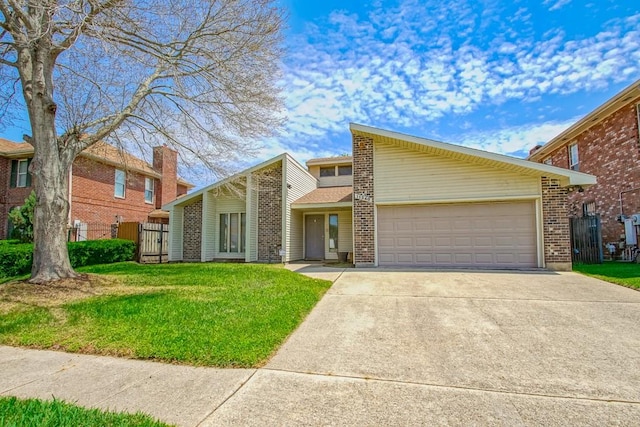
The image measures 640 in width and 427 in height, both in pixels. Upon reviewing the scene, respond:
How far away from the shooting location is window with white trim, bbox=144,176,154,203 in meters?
20.5

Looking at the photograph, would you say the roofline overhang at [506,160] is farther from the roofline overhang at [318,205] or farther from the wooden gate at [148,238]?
the wooden gate at [148,238]

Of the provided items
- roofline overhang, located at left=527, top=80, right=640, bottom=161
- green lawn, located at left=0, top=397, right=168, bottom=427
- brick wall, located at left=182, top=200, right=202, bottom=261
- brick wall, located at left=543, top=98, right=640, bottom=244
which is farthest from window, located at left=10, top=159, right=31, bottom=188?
brick wall, located at left=543, top=98, right=640, bottom=244

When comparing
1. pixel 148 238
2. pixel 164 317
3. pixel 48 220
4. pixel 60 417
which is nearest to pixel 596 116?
pixel 164 317

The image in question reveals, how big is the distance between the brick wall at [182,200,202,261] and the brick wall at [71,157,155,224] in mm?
2927

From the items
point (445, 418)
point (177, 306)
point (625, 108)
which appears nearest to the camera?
point (445, 418)

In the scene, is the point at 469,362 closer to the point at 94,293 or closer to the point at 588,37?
the point at 94,293

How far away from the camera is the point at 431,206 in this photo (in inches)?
427

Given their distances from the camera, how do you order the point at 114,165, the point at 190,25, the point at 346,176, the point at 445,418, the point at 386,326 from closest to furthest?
the point at 445,418
the point at 386,326
the point at 190,25
the point at 114,165
the point at 346,176

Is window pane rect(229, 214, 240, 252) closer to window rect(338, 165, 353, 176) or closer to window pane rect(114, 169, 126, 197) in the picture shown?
window rect(338, 165, 353, 176)

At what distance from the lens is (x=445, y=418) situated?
8.48 ft

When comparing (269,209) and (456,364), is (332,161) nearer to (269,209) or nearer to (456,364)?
(269,209)

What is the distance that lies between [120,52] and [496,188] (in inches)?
418

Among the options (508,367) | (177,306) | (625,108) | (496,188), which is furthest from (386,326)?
(625,108)

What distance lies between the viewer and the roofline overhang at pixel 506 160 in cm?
929
